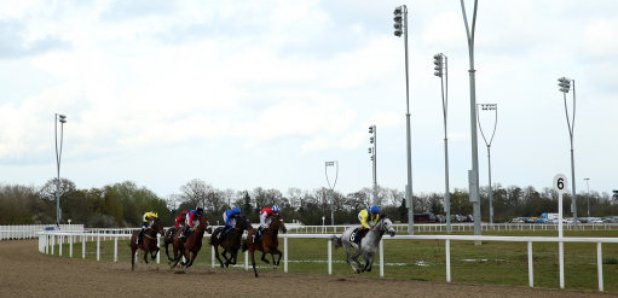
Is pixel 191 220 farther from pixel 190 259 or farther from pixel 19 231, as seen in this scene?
pixel 19 231

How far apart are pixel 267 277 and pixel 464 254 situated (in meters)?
8.79

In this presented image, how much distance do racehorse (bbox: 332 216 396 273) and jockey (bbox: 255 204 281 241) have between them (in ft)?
4.42

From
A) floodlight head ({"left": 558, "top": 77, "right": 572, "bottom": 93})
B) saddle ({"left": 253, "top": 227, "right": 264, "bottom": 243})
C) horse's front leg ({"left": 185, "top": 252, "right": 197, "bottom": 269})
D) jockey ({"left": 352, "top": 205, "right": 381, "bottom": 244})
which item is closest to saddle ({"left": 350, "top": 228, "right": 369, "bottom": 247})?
jockey ({"left": 352, "top": 205, "right": 381, "bottom": 244})

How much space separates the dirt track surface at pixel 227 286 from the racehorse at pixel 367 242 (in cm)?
38

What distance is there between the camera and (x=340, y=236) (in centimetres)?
1691

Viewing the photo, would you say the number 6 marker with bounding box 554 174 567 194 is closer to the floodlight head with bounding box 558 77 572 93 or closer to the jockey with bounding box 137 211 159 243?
the jockey with bounding box 137 211 159 243

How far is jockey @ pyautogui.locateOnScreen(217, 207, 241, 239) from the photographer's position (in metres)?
18.3

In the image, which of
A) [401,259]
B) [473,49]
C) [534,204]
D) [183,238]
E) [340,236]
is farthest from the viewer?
[534,204]

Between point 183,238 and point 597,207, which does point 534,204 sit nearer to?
point 597,207

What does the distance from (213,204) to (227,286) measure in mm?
95267

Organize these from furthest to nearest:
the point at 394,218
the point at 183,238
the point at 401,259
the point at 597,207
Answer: the point at 597,207, the point at 394,218, the point at 401,259, the point at 183,238

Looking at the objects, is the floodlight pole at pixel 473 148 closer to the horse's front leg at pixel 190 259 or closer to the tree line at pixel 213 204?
the horse's front leg at pixel 190 259

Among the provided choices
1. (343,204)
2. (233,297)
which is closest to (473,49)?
(233,297)

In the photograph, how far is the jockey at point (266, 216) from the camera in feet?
56.8
